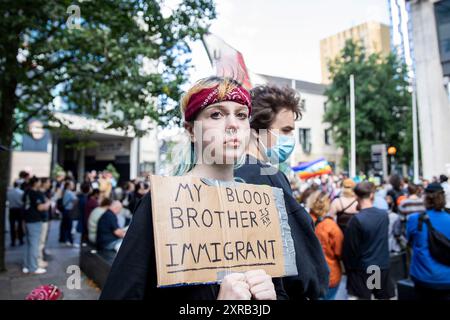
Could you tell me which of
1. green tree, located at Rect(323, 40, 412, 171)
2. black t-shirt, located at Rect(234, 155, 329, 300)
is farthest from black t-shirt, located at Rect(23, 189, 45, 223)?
green tree, located at Rect(323, 40, 412, 171)

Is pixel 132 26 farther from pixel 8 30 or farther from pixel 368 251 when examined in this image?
pixel 368 251

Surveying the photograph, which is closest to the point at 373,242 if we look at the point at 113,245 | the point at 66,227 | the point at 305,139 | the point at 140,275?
the point at 140,275

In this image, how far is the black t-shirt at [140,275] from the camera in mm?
1125

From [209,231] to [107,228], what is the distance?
543 cm

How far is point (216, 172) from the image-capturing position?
138cm

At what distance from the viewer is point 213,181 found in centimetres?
130

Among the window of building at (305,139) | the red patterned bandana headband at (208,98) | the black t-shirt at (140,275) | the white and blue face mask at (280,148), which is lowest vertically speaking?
the black t-shirt at (140,275)

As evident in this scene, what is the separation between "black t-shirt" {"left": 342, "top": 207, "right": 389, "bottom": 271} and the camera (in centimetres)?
407

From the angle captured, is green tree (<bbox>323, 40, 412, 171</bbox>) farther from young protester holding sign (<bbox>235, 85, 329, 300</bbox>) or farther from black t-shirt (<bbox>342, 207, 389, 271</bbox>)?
young protester holding sign (<bbox>235, 85, 329, 300</bbox>)

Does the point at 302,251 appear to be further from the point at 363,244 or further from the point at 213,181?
the point at 363,244

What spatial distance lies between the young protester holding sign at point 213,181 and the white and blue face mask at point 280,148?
2.11ft

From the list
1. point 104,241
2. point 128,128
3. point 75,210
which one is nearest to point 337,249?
point 104,241

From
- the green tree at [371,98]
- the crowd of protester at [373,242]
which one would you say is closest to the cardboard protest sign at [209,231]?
the crowd of protester at [373,242]

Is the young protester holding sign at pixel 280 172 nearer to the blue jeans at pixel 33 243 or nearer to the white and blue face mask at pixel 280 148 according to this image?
the white and blue face mask at pixel 280 148
